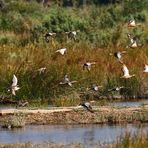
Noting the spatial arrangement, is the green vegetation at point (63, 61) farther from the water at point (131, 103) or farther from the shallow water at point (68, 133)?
the shallow water at point (68, 133)

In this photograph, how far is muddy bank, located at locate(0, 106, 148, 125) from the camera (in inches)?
806

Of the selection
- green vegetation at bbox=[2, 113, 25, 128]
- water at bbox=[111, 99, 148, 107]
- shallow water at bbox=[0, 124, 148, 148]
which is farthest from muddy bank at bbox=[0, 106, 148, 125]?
water at bbox=[111, 99, 148, 107]

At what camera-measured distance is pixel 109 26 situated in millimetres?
42031

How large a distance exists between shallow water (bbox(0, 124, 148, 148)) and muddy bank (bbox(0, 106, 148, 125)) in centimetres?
41

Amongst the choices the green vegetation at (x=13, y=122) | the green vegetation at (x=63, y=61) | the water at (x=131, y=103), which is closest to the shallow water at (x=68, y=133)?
the green vegetation at (x=13, y=122)

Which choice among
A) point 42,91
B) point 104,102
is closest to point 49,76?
point 42,91

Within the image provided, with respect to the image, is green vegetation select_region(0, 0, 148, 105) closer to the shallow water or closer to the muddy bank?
the muddy bank

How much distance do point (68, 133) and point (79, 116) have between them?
5.73 feet

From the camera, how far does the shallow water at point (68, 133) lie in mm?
17922

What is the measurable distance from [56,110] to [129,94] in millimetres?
4274

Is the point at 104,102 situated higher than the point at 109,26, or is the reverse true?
the point at 109,26

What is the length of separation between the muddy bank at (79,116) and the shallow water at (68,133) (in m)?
0.41

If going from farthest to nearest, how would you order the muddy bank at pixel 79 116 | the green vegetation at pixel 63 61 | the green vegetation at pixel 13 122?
1. the green vegetation at pixel 63 61
2. the muddy bank at pixel 79 116
3. the green vegetation at pixel 13 122

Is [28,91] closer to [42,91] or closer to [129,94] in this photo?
[42,91]
